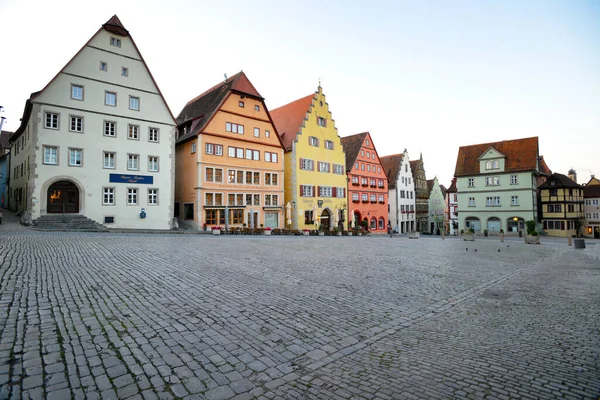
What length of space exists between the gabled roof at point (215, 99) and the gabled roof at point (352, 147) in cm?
1697

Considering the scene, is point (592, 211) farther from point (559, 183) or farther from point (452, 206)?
point (452, 206)

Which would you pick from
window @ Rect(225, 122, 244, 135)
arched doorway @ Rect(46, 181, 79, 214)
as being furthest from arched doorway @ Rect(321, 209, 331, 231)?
arched doorway @ Rect(46, 181, 79, 214)

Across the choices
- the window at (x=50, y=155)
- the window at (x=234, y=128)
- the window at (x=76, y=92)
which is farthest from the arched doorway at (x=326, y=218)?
the window at (x=50, y=155)

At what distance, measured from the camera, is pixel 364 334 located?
17.1ft

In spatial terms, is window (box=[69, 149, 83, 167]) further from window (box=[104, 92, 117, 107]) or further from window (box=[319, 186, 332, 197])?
window (box=[319, 186, 332, 197])

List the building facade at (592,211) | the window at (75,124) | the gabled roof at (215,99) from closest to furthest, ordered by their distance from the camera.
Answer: the window at (75,124)
the gabled roof at (215,99)
the building facade at (592,211)

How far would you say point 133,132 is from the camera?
28.3 meters

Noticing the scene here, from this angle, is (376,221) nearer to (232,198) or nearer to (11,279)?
(232,198)

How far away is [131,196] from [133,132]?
5.32m

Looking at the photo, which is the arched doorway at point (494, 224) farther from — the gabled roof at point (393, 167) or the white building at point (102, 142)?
the white building at point (102, 142)

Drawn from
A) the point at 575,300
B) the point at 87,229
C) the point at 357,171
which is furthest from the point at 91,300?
the point at 357,171

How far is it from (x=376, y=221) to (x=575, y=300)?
4390 cm

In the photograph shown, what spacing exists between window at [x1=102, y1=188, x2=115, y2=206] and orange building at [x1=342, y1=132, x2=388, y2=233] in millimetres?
29321

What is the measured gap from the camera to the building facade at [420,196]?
62.2m
